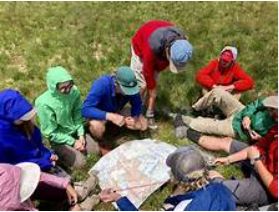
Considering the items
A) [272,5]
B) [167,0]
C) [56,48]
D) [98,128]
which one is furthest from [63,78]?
[272,5]

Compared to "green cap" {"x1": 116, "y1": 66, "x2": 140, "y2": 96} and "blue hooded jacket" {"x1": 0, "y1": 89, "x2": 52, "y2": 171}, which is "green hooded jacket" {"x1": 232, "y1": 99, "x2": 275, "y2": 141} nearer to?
"green cap" {"x1": 116, "y1": 66, "x2": 140, "y2": 96}

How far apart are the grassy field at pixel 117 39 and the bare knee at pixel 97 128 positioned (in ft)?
2.32

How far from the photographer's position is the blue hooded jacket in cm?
600

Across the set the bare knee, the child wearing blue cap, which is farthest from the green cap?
the bare knee

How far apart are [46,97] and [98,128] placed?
76 centimetres

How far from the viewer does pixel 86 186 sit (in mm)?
6750

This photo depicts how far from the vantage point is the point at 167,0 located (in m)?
10.4

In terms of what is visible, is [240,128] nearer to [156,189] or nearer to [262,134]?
[262,134]

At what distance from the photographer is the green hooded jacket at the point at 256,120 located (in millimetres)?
6641

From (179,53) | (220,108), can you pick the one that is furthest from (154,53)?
(220,108)

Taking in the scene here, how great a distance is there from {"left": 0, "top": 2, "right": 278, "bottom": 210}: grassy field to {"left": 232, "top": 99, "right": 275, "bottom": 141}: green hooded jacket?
72cm

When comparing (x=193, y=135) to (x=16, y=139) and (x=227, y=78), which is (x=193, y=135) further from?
(x=16, y=139)

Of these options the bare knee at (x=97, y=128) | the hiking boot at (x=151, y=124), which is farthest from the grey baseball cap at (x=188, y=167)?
the hiking boot at (x=151, y=124)

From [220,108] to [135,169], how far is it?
156 cm
